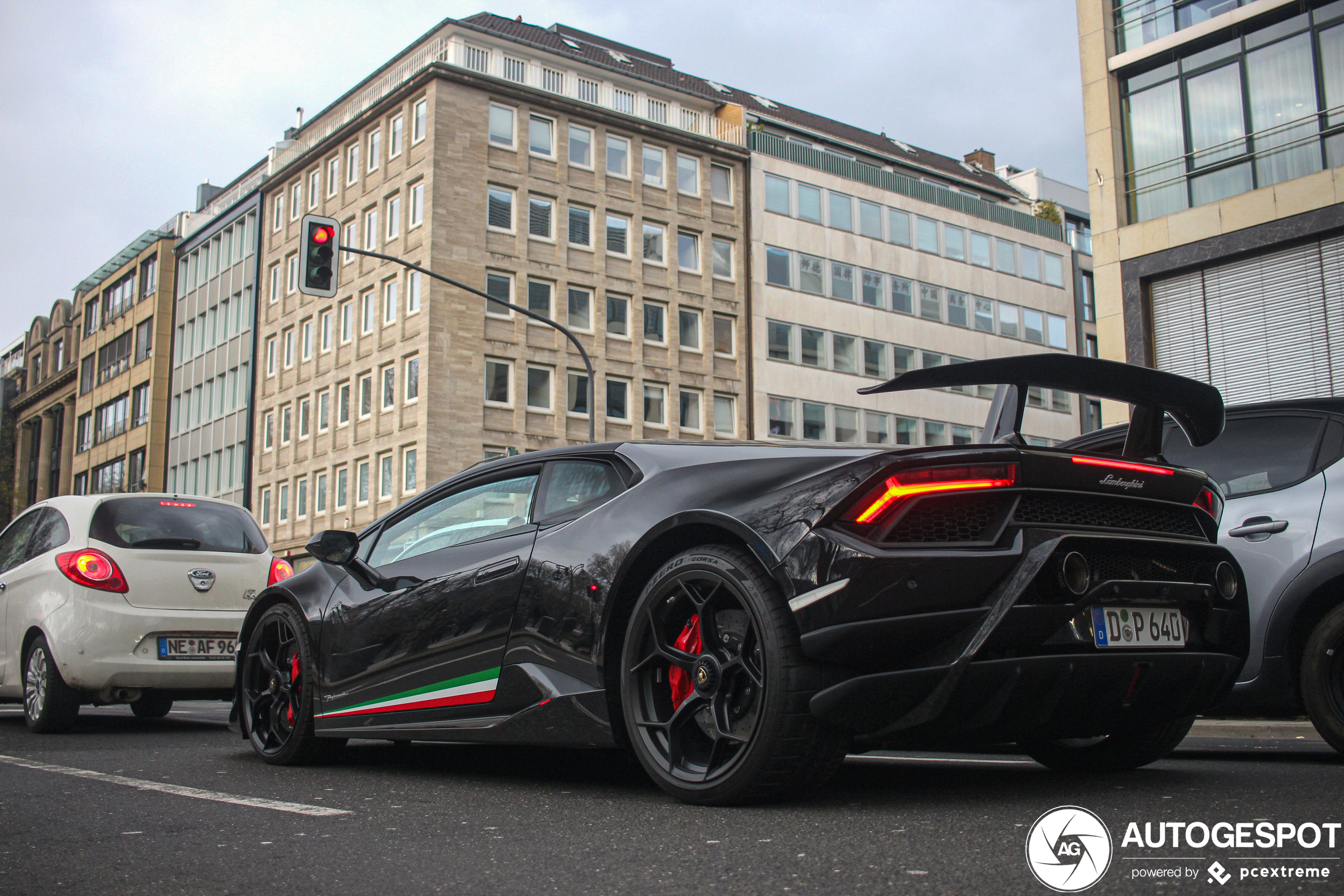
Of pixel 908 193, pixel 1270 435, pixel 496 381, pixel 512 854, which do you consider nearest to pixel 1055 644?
pixel 512 854

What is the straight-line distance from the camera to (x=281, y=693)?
20.0 feet

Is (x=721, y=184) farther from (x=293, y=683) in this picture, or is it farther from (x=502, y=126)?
(x=293, y=683)

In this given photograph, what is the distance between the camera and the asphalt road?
9.82ft

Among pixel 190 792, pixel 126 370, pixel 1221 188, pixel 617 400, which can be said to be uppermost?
pixel 126 370

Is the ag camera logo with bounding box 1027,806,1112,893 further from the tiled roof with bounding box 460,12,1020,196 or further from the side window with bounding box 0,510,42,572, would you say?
the tiled roof with bounding box 460,12,1020,196

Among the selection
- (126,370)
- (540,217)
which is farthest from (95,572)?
(126,370)

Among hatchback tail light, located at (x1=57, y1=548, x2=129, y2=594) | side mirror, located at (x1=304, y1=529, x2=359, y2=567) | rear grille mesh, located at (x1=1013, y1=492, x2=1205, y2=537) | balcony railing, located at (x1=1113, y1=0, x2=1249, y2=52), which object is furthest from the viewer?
balcony railing, located at (x1=1113, y1=0, x2=1249, y2=52)

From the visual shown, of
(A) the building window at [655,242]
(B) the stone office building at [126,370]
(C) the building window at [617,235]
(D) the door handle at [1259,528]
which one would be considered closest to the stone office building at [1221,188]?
(D) the door handle at [1259,528]

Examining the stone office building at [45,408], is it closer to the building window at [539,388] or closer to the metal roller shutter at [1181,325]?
the building window at [539,388]

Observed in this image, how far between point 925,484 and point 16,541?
799cm

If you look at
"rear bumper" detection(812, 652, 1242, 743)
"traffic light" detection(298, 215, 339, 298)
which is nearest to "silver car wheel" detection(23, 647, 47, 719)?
"rear bumper" detection(812, 652, 1242, 743)

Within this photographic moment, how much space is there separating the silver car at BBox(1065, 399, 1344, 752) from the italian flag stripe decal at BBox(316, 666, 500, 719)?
2.95 meters

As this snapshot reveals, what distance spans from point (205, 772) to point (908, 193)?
166ft

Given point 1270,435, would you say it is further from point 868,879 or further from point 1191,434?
point 868,879
